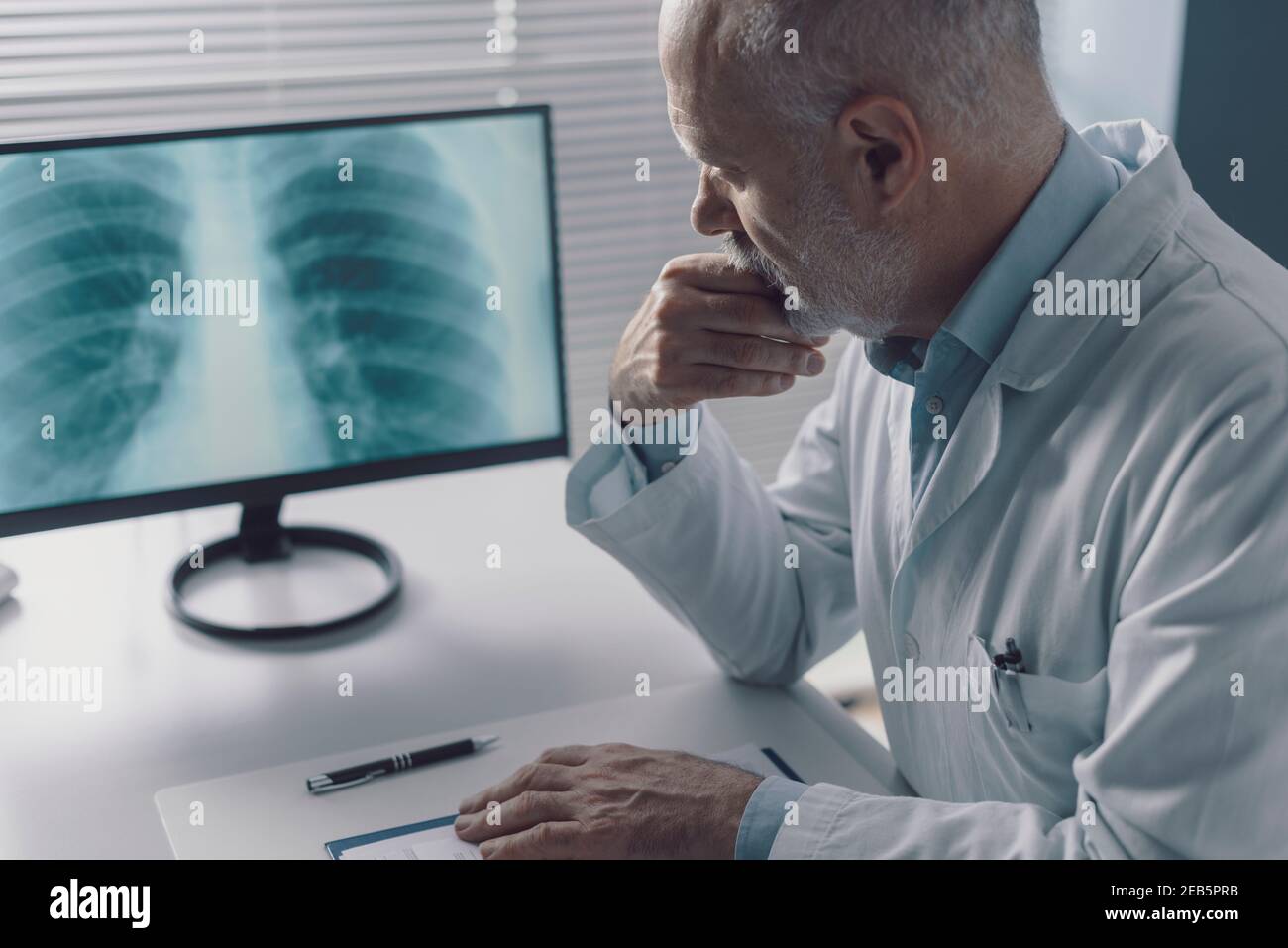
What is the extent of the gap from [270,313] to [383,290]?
117mm

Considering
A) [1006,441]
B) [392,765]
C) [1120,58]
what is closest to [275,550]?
[392,765]

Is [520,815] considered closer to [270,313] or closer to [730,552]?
[730,552]

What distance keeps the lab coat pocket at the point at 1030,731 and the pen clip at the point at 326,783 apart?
1.68ft

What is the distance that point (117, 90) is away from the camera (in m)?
2.18

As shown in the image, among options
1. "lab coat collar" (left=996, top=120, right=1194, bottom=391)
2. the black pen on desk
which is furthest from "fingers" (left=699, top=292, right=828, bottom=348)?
the black pen on desk

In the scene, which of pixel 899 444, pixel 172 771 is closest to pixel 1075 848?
pixel 899 444

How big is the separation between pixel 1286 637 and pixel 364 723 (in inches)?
30.8

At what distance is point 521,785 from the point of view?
1108mm

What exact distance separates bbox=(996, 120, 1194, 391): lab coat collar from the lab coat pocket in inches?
8.8

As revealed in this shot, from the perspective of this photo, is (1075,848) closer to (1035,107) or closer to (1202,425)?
(1202,425)

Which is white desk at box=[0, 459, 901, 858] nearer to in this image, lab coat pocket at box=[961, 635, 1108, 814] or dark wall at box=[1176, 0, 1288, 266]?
lab coat pocket at box=[961, 635, 1108, 814]

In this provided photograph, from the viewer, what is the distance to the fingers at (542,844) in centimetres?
105

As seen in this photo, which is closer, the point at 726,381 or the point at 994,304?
the point at 994,304

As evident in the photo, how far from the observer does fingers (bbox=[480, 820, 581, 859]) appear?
1.05 m
